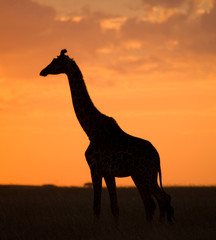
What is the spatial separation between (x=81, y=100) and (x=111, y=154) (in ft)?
5.28

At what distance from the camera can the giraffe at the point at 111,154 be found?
1210 cm

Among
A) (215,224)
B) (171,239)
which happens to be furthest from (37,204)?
(171,239)

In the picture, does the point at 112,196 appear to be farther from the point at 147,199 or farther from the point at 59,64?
the point at 59,64

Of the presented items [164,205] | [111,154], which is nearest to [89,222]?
[111,154]

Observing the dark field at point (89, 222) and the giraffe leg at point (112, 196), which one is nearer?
the dark field at point (89, 222)

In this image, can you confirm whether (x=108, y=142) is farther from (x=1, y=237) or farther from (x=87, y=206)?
(x=87, y=206)

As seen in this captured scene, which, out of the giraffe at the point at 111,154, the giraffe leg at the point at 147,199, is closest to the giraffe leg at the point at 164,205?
the giraffe at the point at 111,154

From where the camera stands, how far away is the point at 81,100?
43.1ft

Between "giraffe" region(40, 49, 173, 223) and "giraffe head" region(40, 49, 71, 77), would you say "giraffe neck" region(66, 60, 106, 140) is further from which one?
"giraffe head" region(40, 49, 71, 77)

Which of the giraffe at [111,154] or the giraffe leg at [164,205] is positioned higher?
the giraffe at [111,154]

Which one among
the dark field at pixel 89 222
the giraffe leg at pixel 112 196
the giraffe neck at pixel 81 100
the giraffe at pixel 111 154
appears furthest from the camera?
the giraffe neck at pixel 81 100

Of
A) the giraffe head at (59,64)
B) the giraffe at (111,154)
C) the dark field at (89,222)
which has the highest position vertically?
the giraffe head at (59,64)

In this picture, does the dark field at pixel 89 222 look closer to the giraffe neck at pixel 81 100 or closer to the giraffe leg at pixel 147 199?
the giraffe leg at pixel 147 199

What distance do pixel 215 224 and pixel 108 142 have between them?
3.04 meters
